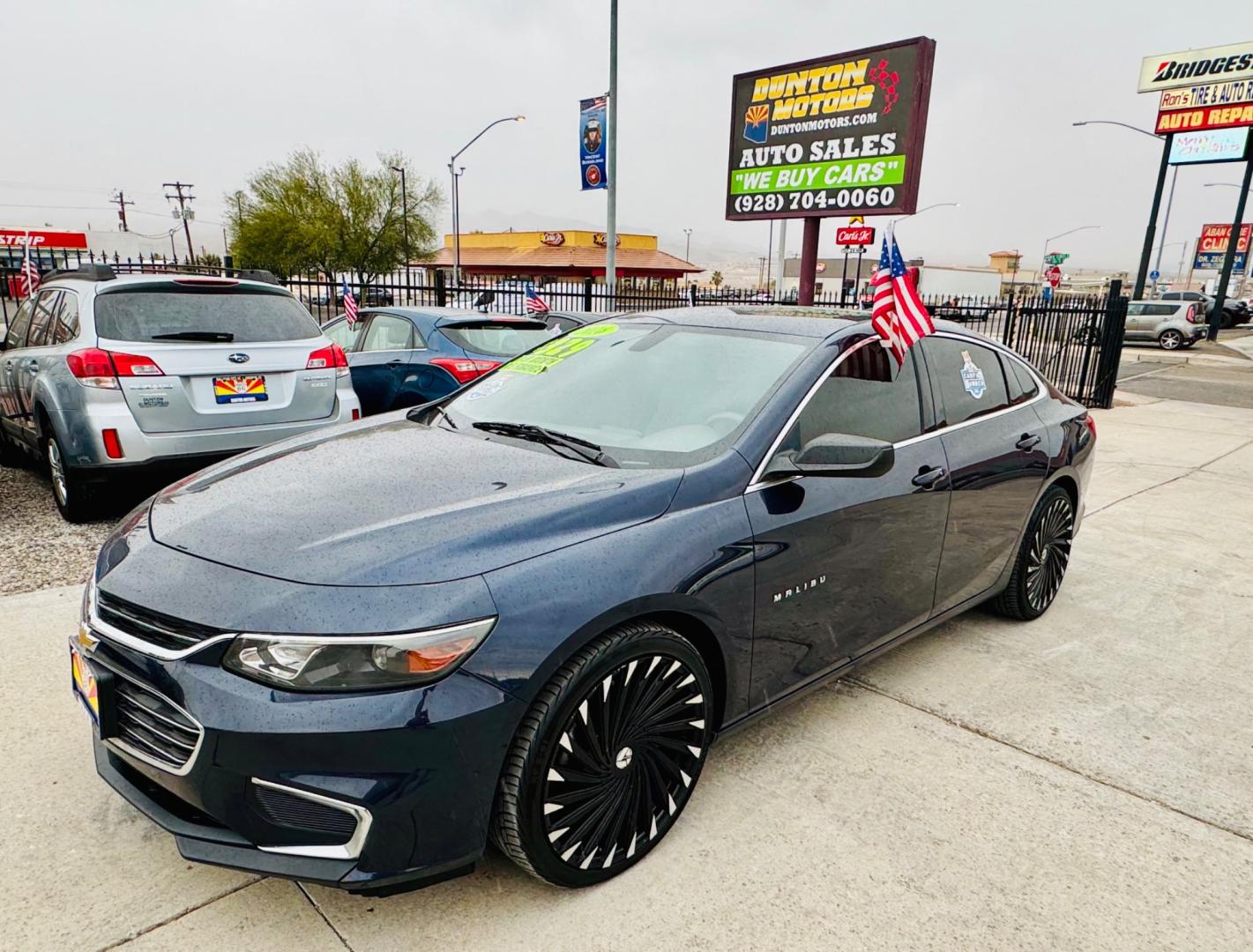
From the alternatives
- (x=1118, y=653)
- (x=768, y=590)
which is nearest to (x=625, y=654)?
(x=768, y=590)

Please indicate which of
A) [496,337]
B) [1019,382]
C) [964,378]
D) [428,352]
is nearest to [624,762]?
[964,378]

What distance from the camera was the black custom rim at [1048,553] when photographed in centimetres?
409

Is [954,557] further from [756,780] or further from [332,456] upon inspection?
[332,456]

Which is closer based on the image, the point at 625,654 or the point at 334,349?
the point at 625,654

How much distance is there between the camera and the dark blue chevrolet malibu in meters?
1.81

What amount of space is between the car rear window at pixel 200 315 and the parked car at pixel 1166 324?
29.7 m

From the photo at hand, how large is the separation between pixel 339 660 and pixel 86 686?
0.91 metres

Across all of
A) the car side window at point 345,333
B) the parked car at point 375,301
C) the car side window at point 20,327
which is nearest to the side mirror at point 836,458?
the car side window at point 20,327

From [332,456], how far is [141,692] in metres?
1.00

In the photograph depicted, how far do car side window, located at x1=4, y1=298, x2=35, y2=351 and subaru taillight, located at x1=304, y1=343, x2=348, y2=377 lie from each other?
7.34 ft

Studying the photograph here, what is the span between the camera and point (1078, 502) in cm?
446

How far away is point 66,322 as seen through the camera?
5117 millimetres

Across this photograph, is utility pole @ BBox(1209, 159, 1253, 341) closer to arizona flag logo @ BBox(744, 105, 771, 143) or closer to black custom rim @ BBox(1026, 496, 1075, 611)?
arizona flag logo @ BBox(744, 105, 771, 143)

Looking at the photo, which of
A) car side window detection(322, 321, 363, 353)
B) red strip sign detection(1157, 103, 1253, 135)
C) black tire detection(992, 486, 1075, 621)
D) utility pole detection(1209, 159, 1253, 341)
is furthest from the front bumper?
red strip sign detection(1157, 103, 1253, 135)
